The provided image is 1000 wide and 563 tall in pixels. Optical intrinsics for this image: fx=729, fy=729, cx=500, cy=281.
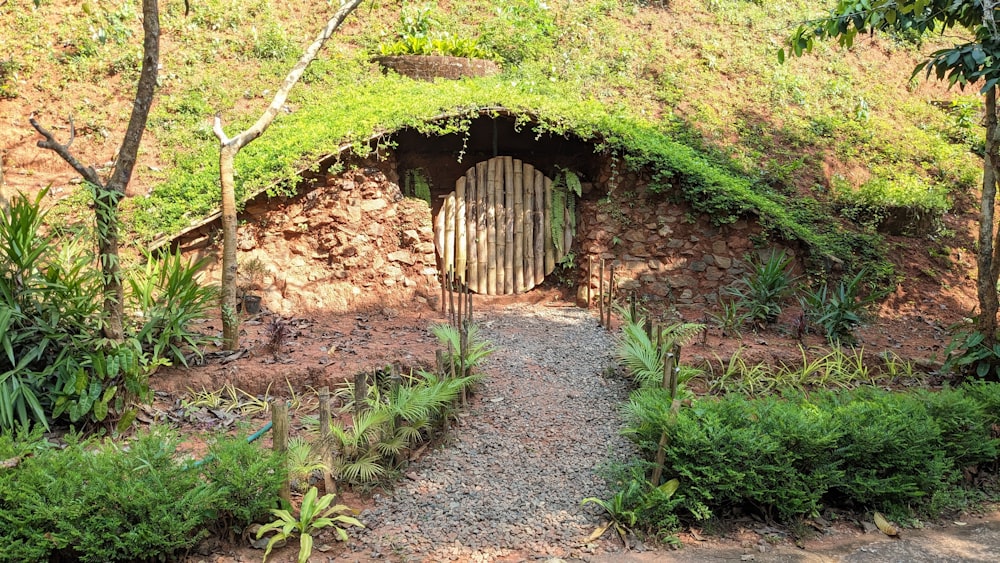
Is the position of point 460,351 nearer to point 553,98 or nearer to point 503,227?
point 503,227

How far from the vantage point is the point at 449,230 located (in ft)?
28.5

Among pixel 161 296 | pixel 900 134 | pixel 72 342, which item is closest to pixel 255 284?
pixel 161 296

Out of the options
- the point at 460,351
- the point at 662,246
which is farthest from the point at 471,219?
the point at 460,351

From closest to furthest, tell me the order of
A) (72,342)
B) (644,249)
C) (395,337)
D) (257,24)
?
(72,342) < (395,337) < (644,249) < (257,24)

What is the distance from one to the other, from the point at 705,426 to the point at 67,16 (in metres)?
10.4

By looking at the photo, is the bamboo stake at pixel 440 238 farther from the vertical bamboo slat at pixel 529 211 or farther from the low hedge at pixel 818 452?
the low hedge at pixel 818 452

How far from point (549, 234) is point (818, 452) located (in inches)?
192

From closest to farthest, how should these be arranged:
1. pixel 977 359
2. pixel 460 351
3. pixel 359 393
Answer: pixel 359 393, pixel 460 351, pixel 977 359

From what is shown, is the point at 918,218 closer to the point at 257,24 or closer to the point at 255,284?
the point at 255,284

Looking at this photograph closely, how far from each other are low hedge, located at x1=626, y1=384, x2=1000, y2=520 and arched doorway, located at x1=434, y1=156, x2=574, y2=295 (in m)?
3.94

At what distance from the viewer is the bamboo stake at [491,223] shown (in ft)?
28.9

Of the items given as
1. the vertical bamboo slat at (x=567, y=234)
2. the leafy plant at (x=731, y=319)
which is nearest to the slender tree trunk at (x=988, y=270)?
the leafy plant at (x=731, y=319)

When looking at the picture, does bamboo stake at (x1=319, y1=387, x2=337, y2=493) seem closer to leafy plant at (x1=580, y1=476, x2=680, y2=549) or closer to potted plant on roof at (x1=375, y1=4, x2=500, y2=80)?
leafy plant at (x1=580, y1=476, x2=680, y2=549)

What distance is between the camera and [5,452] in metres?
3.86
